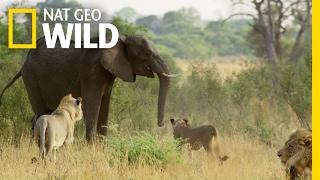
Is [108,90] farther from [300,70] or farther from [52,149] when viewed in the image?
[300,70]

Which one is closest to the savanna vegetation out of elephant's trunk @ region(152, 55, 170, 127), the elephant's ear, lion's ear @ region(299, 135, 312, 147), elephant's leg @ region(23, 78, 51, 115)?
elephant's leg @ region(23, 78, 51, 115)

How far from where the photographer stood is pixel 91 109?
12438 mm

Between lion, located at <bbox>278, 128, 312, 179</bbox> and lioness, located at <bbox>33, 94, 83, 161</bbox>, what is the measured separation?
2.77m

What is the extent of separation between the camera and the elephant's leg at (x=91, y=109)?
40.6 ft

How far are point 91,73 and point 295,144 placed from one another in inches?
185

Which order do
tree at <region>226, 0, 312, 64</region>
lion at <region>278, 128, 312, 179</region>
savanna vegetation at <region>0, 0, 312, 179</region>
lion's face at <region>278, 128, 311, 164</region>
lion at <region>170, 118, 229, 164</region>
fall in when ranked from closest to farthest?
lion at <region>278, 128, 312, 179</region>
lion's face at <region>278, 128, 311, 164</region>
savanna vegetation at <region>0, 0, 312, 179</region>
lion at <region>170, 118, 229, 164</region>
tree at <region>226, 0, 312, 64</region>

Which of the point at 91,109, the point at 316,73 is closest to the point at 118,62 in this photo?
the point at 91,109

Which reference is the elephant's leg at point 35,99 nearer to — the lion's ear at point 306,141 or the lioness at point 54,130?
the lioness at point 54,130

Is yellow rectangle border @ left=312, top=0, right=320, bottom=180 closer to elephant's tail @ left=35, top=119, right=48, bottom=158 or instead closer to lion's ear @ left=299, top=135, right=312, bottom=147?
lion's ear @ left=299, top=135, right=312, bottom=147

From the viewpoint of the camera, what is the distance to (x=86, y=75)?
12.7 m

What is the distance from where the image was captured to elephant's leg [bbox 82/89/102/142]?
12375 mm

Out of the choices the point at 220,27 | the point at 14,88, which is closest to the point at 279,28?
the point at 14,88

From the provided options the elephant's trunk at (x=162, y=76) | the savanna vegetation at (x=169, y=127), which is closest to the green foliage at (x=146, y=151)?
the savanna vegetation at (x=169, y=127)

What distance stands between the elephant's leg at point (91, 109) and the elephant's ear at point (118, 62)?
373 millimetres
